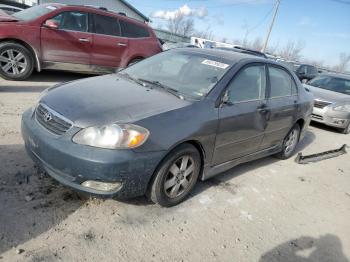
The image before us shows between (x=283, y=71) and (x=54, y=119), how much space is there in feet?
11.7

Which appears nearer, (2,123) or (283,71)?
(2,123)

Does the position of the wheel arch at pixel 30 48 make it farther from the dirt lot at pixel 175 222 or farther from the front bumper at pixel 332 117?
the front bumper at pixel 332 117

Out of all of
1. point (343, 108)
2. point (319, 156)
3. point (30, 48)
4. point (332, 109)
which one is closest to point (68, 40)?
point (30, 48)

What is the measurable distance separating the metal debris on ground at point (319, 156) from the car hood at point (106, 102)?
125 inches

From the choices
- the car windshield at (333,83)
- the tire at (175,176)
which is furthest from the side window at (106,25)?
the car windshield at (333,83)

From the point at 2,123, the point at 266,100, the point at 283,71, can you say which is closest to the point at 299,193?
the point at 266,100

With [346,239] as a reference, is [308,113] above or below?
above

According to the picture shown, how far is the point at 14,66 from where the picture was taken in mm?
6961

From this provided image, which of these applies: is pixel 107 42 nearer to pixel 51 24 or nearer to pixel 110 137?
pixel 51 24

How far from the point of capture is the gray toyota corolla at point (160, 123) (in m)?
2.81

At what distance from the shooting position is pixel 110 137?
2789mm

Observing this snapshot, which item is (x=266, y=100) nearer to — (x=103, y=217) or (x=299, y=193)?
(x=299, y=193)

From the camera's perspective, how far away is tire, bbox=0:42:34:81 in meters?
6.80

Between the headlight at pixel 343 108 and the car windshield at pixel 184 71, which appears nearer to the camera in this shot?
the car windshield at pixel 184 71
